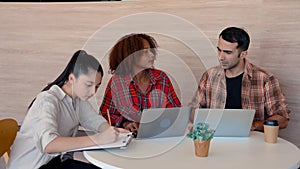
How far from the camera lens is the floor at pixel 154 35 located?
7.48ft

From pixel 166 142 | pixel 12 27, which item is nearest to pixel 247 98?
pixel 166 142

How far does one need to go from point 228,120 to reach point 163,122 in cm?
27

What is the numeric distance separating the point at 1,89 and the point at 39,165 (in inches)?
65.9

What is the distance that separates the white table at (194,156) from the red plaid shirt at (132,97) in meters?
0.45

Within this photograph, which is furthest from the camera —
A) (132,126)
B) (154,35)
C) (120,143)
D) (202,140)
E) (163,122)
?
(154,35)

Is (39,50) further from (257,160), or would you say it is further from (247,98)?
(257,160)

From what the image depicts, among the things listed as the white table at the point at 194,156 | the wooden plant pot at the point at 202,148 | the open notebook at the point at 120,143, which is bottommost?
the white table at the point at 194,156

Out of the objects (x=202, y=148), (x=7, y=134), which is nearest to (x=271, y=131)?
(x=202, y=148)

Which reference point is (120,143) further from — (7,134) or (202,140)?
(7,134)

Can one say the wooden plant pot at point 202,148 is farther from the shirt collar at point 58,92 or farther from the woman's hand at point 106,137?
the shirt collar at point 58,92

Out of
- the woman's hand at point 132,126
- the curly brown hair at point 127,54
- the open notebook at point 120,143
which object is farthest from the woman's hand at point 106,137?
the curly brown hair at point 127,54

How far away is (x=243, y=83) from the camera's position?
215 centimetres

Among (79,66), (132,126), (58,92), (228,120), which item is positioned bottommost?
(132,126)

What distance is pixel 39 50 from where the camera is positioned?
9.78 ft
